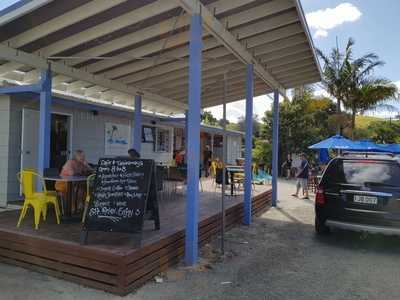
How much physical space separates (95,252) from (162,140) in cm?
1039

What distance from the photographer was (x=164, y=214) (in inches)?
247

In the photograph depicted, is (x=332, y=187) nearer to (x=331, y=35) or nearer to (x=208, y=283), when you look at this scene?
(x=208, y=283)

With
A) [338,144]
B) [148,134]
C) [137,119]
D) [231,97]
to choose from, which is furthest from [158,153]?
[338,144]

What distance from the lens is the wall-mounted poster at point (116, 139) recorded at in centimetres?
1066

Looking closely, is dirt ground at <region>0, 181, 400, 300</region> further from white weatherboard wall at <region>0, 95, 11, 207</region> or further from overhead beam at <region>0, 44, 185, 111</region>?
white weatherboard wall at <region>0, 95, 11, 207</region>

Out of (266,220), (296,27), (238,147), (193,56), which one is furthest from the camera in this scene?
(238,147)

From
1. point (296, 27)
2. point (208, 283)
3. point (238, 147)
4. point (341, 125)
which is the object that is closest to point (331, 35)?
point (341, 125)

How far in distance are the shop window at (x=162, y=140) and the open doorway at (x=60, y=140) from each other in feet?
15.7

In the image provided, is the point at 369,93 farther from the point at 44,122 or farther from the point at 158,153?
the point at 44,122

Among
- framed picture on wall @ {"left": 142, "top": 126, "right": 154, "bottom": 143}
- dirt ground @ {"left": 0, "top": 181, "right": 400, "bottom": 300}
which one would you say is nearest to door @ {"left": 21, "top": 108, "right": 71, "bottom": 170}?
framed picture on wall @ {"left": 142, "top": 126, "right": 154, "bottom": 143}

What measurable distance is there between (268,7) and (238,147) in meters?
18.8

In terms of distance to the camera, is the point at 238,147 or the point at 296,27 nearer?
the point at 296,27

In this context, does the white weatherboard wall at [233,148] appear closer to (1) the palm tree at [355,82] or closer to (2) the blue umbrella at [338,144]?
(1) the palm tree at [355,82]

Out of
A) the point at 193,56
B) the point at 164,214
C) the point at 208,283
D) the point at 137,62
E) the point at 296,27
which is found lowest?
the point at 208,283
